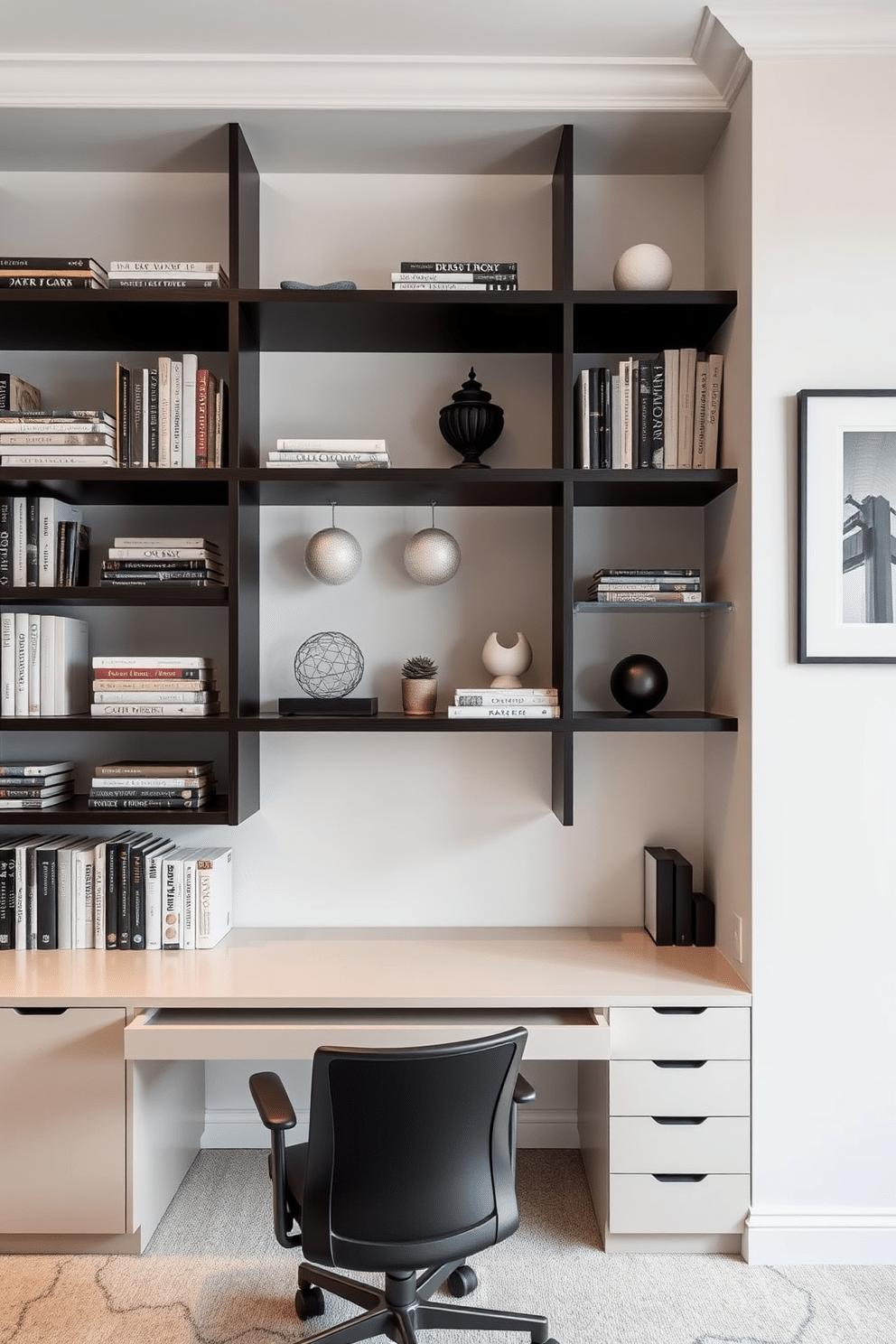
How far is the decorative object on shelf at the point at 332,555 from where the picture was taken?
252cm

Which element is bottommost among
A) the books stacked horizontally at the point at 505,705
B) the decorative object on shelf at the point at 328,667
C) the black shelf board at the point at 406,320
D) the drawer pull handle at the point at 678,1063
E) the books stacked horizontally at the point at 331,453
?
the drawer pull handle at the point at 678,1063

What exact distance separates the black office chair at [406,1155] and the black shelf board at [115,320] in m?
1.79

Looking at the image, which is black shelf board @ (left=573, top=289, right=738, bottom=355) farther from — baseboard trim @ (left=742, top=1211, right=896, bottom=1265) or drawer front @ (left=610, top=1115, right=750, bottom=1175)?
baseboard trim @ (left=742, top=1211, right=896, bottom=1265)

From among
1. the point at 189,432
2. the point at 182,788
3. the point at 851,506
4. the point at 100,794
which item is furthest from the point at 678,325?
the point at 100,794

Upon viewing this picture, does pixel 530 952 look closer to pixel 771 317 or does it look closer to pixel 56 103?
pixel 771 317

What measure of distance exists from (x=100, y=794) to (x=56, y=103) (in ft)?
5.65

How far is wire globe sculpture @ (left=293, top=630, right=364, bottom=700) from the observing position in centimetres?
254

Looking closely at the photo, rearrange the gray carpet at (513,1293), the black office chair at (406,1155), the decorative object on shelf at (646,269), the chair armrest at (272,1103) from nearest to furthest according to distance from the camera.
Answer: the black office chair at (406,1155)
the chair armrest at (272,1103)
the gray carpet at (513,1293)
the decorative object on shelf at (646,269)

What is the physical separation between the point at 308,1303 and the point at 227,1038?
1.84 ft

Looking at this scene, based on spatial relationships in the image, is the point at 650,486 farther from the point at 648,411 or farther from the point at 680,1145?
the point at 680,1145

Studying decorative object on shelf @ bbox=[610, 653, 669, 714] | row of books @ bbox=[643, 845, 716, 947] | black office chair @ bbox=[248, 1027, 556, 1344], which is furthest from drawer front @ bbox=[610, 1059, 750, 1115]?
decorative object on shelf @ bbox=[610, 653, 669, 714]

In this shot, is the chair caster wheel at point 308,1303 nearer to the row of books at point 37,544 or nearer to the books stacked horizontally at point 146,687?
the books stacked horizontally at point 146,687

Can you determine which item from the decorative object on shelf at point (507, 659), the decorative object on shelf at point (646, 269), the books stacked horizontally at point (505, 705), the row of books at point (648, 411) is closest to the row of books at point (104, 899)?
the books stacked horizontally at point (505, 705)

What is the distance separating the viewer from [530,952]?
7.96 feet
